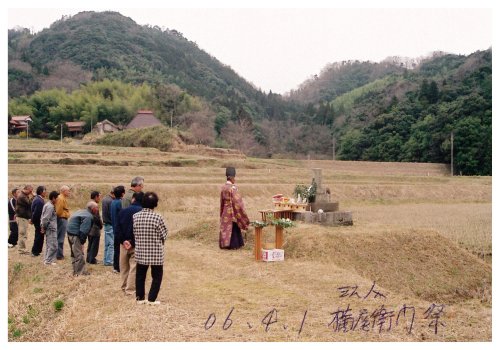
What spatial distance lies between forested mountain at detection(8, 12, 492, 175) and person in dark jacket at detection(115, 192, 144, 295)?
44636 mm

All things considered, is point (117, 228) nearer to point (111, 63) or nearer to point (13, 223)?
point (13, 223)

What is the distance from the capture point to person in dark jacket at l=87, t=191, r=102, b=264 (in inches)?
449

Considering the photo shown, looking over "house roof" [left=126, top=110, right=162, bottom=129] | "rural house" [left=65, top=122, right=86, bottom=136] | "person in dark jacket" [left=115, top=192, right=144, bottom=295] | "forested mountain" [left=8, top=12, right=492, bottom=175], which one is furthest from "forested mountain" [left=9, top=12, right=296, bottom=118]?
"person in dark jacket" [left=115, top=192, right=144, bottom=295]

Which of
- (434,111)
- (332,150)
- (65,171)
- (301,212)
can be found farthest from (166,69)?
(301,212)

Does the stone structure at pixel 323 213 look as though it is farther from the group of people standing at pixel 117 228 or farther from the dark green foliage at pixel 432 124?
the dark green foliage at pixel 432 124

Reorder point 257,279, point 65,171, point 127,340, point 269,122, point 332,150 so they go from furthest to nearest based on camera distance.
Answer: point 269,122, point 332,150, point 65,171, point 257,279, point 127,340

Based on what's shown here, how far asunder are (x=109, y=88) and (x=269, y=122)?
2562 cm

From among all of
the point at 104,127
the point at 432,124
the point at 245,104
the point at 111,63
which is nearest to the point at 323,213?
the point at 432,124

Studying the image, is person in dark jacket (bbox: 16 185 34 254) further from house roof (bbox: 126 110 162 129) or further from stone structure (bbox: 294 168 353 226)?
house roof (bbox: 126 110 162 129)

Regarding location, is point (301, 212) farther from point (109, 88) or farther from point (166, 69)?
point (166, 69)

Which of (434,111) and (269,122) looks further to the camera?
(269,122)

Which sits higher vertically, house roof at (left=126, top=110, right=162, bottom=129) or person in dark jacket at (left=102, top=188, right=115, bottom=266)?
house roof at (left=126, top=110, right=162, bottom=129)

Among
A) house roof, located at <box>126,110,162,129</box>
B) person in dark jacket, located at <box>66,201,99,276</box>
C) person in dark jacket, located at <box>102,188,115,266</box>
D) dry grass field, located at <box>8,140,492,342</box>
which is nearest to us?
dry grass field, located at <box>8,140,492,342</box>

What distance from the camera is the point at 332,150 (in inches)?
2766
